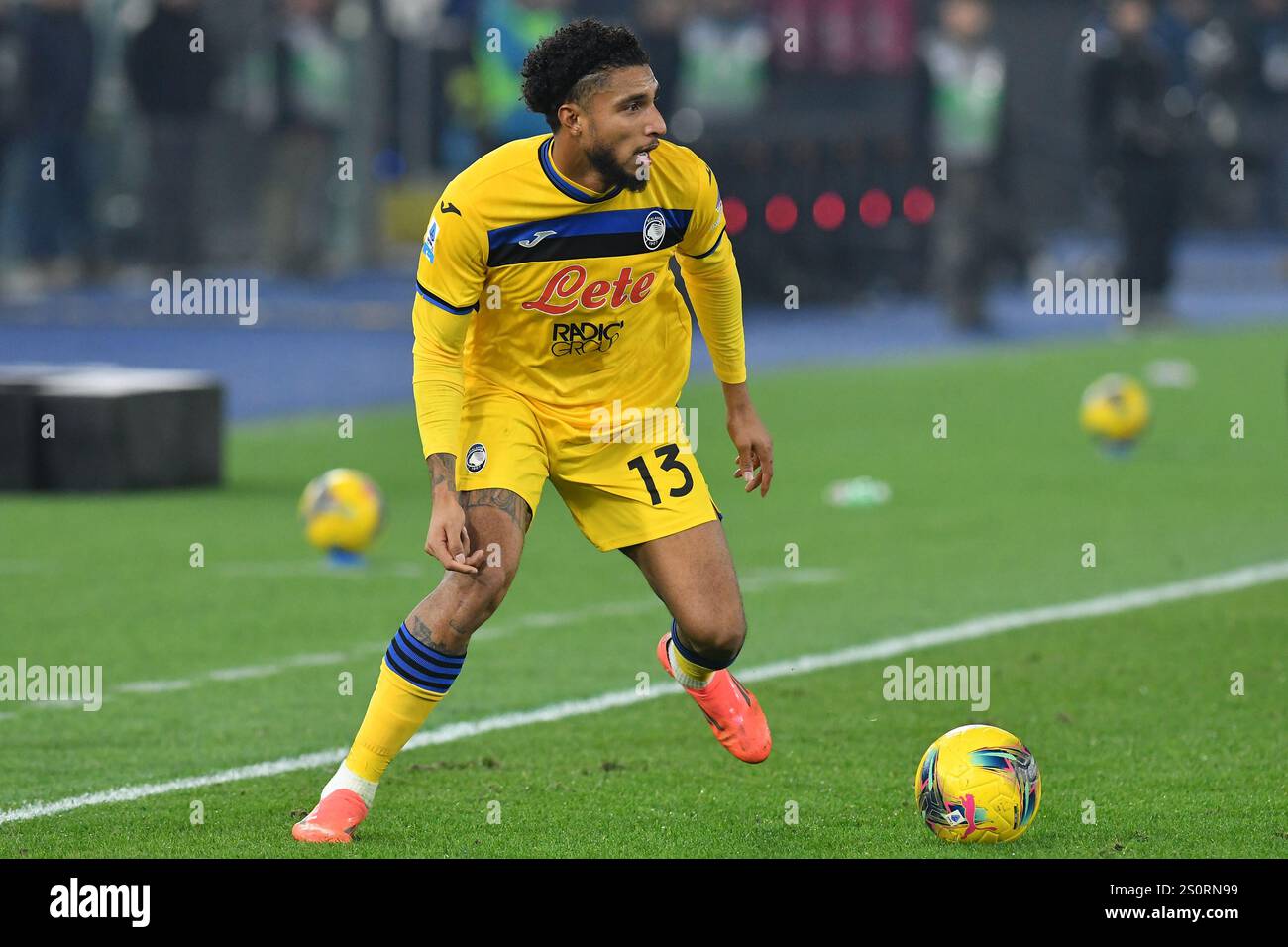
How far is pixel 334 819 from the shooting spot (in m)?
6.49

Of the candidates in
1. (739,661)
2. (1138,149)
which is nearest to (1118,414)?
(739,661)

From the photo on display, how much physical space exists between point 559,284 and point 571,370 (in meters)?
0.31

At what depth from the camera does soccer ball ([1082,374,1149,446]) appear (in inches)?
595

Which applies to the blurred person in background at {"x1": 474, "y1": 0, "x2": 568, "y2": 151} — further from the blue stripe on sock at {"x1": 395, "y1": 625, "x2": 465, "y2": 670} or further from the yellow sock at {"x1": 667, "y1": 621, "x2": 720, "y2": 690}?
the blue stripe on sock at {"x1": 395, "y1": 625, "x2": 465, "y2": 670}

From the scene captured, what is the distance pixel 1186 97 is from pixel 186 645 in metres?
26.0

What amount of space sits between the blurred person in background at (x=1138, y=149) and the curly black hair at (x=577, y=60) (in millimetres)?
17423

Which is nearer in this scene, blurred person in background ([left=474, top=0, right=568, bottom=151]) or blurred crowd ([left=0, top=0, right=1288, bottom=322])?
blurred person in background ([left=474, top=0, right=568, bottom=151])

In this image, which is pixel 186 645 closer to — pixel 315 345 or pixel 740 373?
pixel 740 373

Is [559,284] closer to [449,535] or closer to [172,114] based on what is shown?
[449,535]

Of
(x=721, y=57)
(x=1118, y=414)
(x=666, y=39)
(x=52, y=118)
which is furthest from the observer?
(x=721, y=57)

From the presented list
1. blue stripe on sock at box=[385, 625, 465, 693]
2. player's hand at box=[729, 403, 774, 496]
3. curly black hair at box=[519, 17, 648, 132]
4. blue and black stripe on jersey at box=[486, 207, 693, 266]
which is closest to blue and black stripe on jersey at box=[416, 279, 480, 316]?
blue and black stripe on jersey at box=[486, 207, 693, 266]

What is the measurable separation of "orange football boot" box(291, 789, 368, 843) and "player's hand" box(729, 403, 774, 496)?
147 cm

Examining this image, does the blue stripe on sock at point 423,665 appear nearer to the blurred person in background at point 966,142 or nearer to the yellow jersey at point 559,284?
the yellow jersey at point 559,284

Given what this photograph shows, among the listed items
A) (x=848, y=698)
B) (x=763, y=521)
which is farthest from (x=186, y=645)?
(x=763, y=521)
